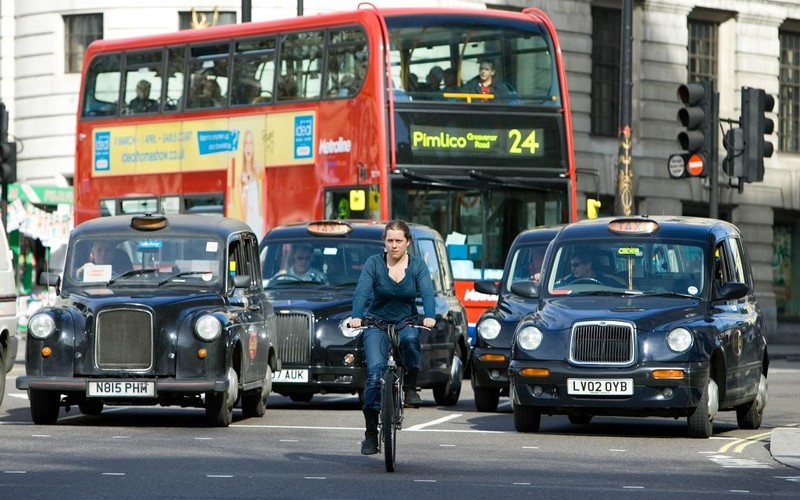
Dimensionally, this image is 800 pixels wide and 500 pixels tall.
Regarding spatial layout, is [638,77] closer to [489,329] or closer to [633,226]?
[489,329]

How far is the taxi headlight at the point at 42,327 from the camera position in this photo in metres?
16.8

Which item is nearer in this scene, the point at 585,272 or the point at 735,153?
the point at 585,272

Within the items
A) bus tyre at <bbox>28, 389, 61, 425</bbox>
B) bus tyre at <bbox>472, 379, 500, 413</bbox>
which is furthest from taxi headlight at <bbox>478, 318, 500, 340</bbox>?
bus tyre at <bbox>28, 389, 61, 425</bbox>

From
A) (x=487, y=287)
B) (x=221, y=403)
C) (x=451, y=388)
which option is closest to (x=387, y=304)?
(x=221, y=403)

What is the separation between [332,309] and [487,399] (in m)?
1.75

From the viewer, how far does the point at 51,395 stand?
17188 mm

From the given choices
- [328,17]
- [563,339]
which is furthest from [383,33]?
[563,339]

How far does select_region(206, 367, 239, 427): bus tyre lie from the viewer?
17.0m

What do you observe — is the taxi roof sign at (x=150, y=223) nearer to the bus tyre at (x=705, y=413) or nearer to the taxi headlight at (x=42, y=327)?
the taxi headlight at (x=42, y=327)

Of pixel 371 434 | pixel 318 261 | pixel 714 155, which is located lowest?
pixel 371 434

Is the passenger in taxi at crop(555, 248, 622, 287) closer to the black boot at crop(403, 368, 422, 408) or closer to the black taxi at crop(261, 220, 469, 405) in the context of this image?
the black taxi at crop(261, 220, 469, 405)

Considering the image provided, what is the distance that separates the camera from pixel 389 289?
535 inches

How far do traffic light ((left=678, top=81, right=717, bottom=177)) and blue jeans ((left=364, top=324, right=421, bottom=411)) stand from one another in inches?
463

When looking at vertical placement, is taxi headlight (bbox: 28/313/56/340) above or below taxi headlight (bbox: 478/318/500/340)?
above
